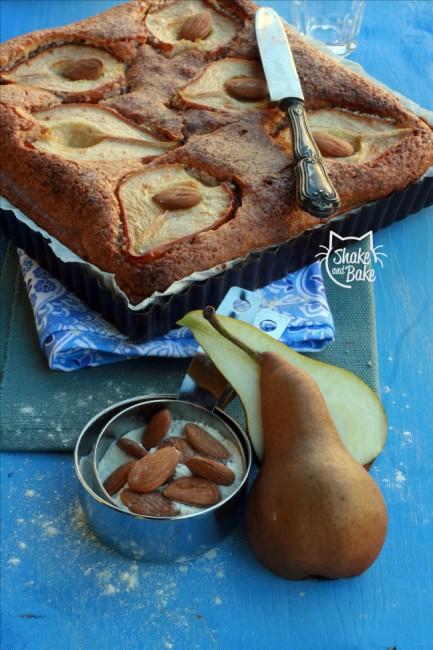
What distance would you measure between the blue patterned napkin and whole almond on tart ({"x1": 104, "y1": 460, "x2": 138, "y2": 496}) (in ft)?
1.04

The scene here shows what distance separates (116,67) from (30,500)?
3.49 feet

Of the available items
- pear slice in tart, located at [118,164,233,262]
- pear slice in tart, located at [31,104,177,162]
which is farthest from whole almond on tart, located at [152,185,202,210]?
pear slice in tart, located at [31,104,177,162]

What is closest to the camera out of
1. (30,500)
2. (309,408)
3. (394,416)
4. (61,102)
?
(309,408)

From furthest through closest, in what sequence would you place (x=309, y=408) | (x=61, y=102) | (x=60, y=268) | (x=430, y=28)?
1. (x=430, y=28)
2. (x=61, y=102)
3. (x=60, y=268)
4. (x=309, y=408)

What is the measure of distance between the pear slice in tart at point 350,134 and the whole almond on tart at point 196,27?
360 millimetres

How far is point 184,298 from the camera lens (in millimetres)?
1519

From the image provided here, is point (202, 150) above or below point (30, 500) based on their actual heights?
above

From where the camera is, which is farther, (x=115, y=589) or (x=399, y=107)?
(x=399, y=107)

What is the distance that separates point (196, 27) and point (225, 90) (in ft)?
0.73

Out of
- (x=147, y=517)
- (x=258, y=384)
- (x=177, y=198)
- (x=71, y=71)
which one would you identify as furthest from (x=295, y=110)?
(x=147, y=517)

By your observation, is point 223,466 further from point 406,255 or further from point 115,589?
point 406,255

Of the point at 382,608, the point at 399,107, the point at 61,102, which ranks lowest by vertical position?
the point at 382,608

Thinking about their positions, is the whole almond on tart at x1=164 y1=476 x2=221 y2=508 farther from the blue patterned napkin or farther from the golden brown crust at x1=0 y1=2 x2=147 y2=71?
the golden brown crust at x1=0 y1=2 x2=147 y2=71

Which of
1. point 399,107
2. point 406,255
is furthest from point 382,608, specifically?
point 399,107
